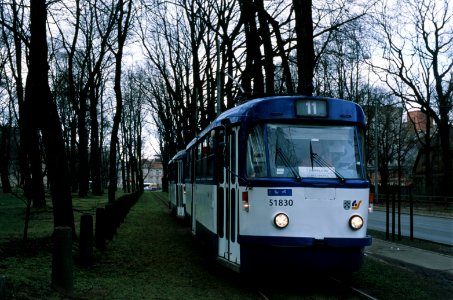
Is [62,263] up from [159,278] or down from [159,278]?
up

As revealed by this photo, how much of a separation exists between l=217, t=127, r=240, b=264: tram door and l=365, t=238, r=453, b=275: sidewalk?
4395 mm

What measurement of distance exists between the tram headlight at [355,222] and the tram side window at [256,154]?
5.06 feet

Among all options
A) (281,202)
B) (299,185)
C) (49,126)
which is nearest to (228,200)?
(281,202)

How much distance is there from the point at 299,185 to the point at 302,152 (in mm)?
563

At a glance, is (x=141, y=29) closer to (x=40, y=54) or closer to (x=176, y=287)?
(x=40, y=54)

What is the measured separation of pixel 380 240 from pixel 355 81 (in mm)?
38586

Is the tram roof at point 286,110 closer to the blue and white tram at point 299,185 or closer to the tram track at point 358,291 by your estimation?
the blue and white tram at point 299,185

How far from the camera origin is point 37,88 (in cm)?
1323

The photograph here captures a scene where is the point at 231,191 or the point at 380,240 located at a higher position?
the point at 231,191

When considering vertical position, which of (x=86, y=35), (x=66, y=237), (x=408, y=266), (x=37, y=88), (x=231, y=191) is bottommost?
(x=408, y=266)

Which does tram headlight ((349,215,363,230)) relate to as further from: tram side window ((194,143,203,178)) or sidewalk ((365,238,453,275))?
tram side window ((194,143,203,178))

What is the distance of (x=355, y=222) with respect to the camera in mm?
9000

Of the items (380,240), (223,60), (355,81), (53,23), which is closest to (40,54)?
(53,23)

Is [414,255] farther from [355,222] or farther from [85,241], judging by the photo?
[85,241]
